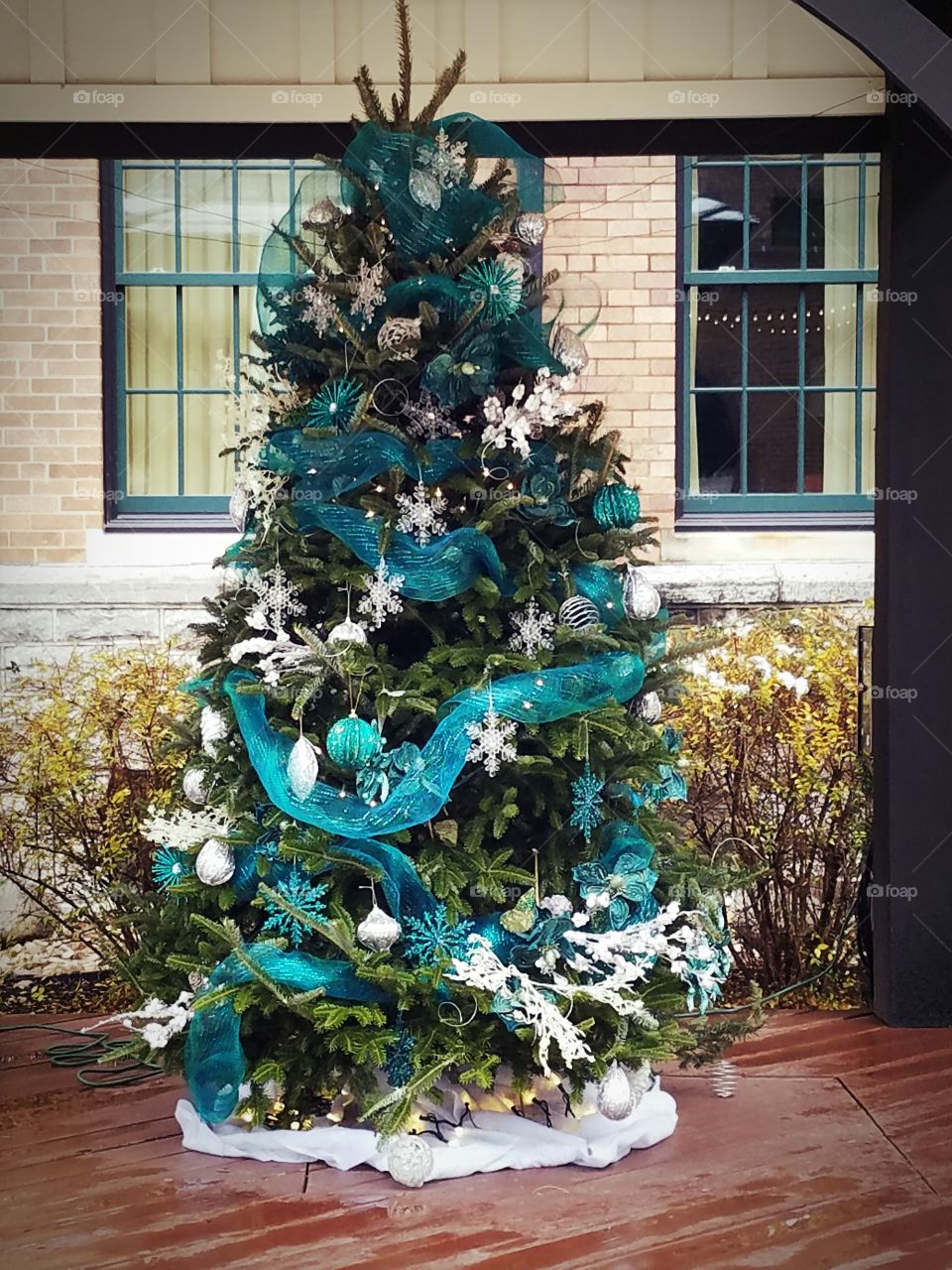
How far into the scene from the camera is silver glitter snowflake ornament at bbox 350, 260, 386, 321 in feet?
9.36

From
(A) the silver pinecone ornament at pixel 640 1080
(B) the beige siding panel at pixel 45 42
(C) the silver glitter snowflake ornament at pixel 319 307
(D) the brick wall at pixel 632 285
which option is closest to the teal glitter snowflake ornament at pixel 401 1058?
(A) the silver pinecone ornament at pixel 640 1080

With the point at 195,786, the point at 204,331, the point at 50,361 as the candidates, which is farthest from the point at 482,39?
the point at 195,786

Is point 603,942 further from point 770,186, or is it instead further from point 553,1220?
point 770,186

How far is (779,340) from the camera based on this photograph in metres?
4.76

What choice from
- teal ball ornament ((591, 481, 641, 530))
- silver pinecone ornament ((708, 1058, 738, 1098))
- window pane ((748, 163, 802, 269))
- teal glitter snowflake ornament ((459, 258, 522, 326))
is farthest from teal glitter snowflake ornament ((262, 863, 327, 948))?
window pane ((748, 163, 802, 269))

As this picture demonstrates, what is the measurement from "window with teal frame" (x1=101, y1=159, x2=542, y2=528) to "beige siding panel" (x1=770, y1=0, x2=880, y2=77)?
5.79 ft

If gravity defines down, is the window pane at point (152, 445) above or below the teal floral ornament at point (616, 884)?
above

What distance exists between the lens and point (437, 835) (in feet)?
9.34

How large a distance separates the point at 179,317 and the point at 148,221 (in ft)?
1.14

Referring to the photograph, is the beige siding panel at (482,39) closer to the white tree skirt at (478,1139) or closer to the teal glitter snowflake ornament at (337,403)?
the teal glitter snowflake ornament at (337,403)

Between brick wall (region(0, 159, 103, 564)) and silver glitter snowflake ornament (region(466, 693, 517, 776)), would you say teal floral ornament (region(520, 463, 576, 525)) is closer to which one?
silver glitter snowflake ornament (region(466, 693, 517, 776))

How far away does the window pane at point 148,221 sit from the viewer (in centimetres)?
455

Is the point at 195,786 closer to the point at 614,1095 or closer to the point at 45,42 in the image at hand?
the point at 614,1095

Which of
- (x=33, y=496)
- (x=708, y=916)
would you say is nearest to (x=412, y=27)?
(x=33, y=496)
